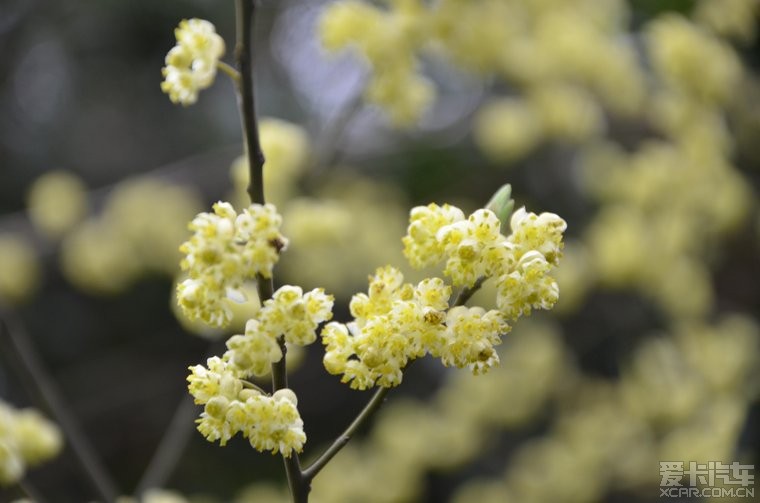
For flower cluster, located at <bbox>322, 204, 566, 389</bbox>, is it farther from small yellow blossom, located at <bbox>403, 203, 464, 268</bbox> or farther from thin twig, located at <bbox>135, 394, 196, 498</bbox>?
thin twig, located at <bbox>135, 394, 196, 498</bbox>

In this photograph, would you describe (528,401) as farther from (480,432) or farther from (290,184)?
(290,184)

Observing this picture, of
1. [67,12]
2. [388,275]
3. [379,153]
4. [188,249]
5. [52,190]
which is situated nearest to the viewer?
[188,249]

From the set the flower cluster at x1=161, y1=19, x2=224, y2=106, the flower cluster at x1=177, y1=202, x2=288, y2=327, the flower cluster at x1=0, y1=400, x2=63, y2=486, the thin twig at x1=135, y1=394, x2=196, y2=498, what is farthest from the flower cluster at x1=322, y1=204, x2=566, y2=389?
the thin twig at x1=135, y1=394, x2=196, y2=498

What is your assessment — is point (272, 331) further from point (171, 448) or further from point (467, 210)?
point (467, 210)

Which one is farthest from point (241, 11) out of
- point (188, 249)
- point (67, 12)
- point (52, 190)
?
point (67, 12)

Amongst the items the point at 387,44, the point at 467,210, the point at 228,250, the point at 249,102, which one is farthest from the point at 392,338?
the point at 467,210

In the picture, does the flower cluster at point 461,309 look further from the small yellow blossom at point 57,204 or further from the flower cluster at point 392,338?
the small yellow blossom at point 57,204
